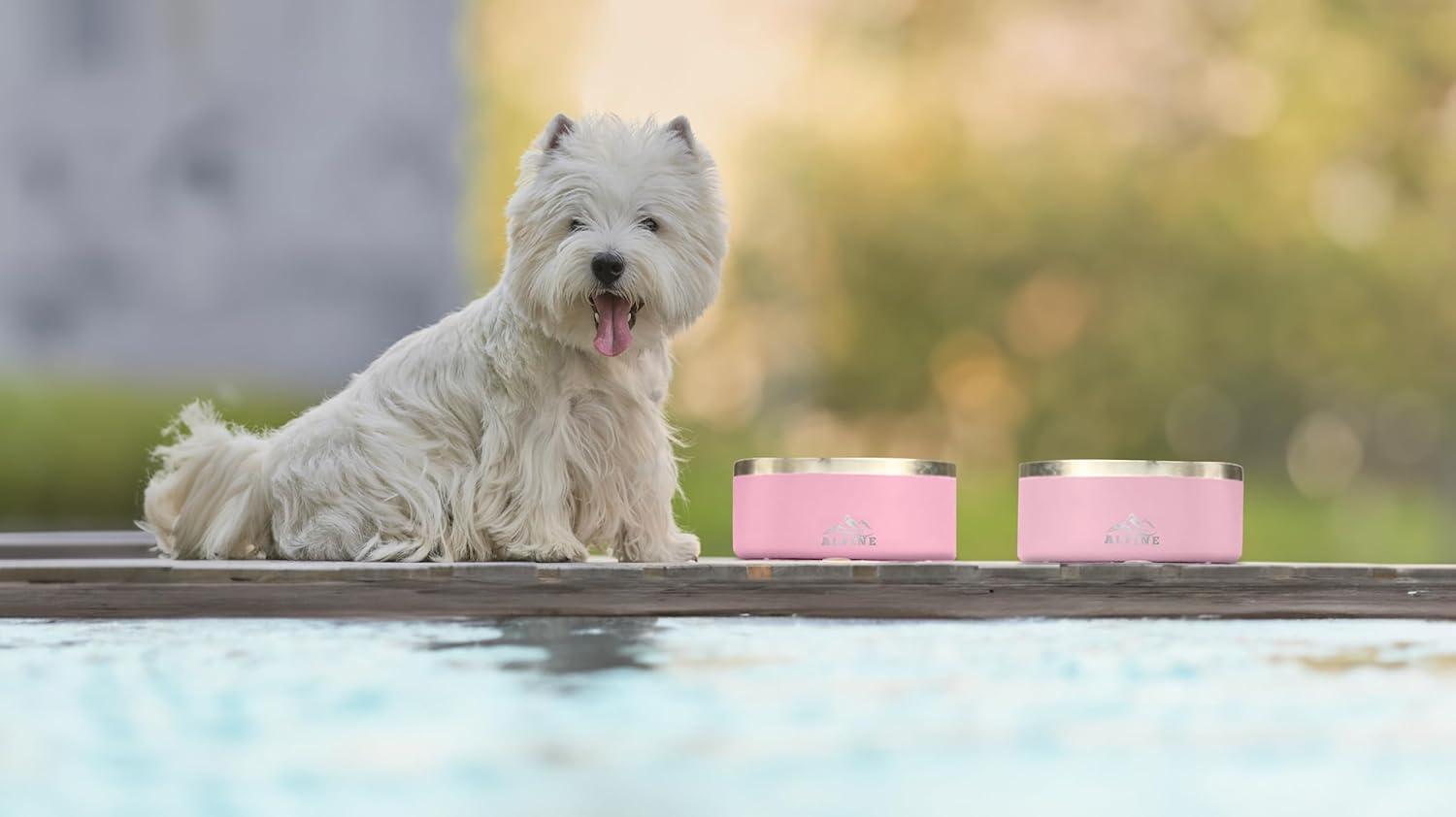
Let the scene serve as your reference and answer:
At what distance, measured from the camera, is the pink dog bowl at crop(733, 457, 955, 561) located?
2320mm

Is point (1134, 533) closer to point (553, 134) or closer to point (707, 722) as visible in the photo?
point (553, 134)

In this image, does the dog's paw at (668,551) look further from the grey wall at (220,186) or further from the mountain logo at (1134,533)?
the grey wall at (220,186)

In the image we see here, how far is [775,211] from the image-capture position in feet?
20.2

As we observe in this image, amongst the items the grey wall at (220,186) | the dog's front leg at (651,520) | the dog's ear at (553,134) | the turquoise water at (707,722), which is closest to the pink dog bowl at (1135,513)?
the turquoise water at (707,722)

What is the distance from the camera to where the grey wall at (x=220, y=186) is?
448 cm

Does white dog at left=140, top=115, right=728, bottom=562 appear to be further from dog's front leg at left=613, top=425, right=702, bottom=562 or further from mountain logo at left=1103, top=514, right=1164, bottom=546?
mountain logo at left=1103, top=514, right=1164, bottom=546

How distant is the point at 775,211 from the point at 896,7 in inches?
45.0

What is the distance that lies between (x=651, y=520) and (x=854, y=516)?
1.11 ft

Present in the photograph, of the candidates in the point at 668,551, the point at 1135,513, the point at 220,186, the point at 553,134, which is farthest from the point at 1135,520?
the point at 220,186

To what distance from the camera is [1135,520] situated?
7.72 ft

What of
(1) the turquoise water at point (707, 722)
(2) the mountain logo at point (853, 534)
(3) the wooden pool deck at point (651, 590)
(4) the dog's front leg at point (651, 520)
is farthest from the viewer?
(4) the dog's front leg at point (651, 520)

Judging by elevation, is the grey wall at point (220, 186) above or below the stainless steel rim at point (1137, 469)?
above

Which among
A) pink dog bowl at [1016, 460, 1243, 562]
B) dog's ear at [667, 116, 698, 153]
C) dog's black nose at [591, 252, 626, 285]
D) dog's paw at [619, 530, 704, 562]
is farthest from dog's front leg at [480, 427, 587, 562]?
pink dog bowl at [1016, 460, 1243, 562]

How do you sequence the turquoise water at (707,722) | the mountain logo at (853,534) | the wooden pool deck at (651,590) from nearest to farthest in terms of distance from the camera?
the turquoise water at (707,722)
the wooden pool deck at (651,590)
the mountain logo at (853,534)
